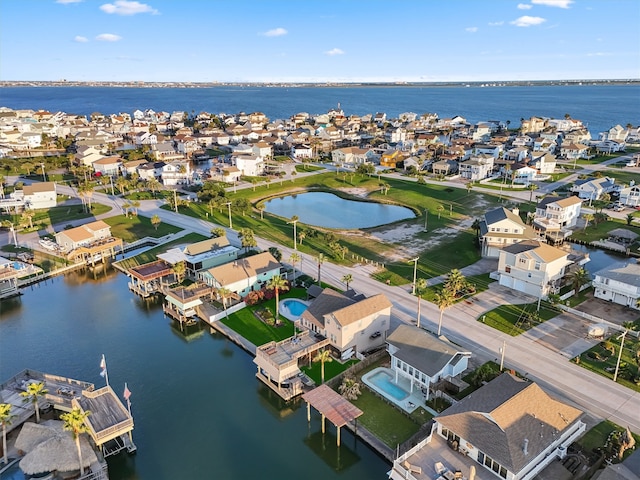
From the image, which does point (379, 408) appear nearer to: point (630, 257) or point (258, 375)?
point (258, 375)

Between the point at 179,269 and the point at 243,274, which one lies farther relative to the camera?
the point at 179,269

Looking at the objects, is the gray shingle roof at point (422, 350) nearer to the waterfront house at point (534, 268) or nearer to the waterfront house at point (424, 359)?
the waterfront house at point (424, 359)

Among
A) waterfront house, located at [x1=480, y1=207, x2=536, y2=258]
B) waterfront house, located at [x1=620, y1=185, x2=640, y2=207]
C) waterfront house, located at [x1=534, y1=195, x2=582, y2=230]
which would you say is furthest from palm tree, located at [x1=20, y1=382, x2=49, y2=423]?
waterfront house, located at [x1=620, y1=185, x2=640, y2=207]

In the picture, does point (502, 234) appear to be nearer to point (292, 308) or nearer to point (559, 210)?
A: point (559, 210)

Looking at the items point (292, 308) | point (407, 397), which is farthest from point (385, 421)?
point (292, 308)

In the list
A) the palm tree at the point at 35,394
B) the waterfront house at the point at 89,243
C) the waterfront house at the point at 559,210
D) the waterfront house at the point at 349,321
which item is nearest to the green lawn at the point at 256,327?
the waterfront house at the point at 349,321

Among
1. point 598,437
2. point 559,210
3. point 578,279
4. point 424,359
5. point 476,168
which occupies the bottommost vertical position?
point 598,437

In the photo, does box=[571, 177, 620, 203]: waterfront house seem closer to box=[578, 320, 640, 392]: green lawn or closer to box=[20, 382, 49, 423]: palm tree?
box=[578, 320, 640, 392]: green lawn

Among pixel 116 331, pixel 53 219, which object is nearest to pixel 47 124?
pixel 53 219
